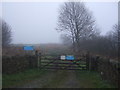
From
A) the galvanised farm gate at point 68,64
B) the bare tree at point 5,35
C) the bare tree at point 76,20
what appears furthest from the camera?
the bare tree at point 76,20

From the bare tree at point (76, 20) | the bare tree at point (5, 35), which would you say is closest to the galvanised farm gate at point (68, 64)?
the bare tree at point (5, 35)

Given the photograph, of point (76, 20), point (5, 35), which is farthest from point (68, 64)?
point (76, 20)

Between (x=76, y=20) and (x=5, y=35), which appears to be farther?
(x=76, y=20)

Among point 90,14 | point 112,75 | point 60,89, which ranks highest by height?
point 90,14

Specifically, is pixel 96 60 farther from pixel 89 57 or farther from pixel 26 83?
pixel 26 83

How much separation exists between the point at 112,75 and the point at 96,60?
136 inches

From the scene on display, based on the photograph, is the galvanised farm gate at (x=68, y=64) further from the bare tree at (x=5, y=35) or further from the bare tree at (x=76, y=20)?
the bare tree at (x=76, y=20)

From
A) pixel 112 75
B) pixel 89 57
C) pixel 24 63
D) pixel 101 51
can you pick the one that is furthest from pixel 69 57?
pixel 101 51

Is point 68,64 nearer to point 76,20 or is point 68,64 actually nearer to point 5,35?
point 5,35

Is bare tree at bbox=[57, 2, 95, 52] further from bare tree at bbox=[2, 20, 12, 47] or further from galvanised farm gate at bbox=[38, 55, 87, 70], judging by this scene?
galvanised farm gate at bbox=[38, 55, 87, 70]

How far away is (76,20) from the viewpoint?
24766 millimetres

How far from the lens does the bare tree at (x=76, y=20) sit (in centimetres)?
2422

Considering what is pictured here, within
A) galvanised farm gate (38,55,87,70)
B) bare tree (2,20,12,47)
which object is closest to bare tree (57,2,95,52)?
bare tree (2,20,12,47)

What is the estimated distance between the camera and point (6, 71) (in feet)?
26.9
